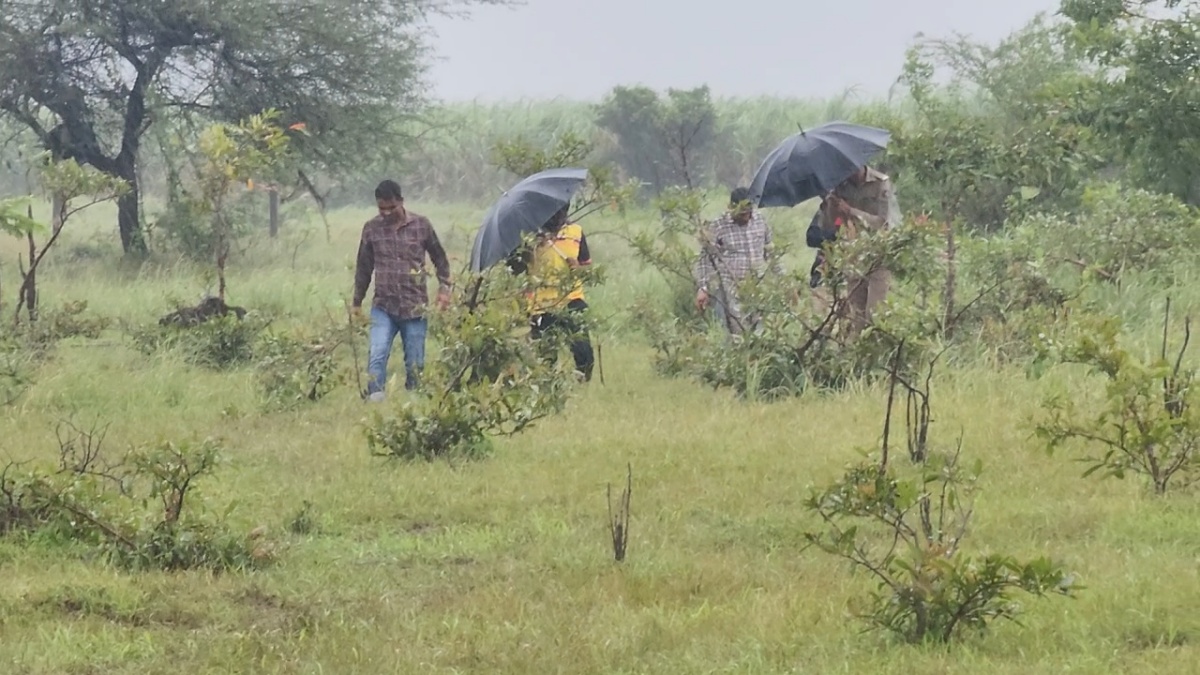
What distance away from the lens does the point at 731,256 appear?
404 inches

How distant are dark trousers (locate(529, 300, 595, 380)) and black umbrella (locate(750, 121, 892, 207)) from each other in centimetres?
146

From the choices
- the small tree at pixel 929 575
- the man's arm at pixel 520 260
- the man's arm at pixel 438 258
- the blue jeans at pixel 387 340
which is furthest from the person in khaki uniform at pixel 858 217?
the small tree at pixel 929 575

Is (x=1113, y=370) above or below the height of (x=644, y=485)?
above

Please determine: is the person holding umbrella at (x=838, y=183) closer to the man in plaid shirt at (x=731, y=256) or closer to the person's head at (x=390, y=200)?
the man in plaid shirt at (x=731, y=256)

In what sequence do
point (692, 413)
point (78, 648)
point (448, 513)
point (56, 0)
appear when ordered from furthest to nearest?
point (56, 0), point (692, 413), point (448, 513), point (78, 648)

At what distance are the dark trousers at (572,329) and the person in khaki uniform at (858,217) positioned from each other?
1428mm

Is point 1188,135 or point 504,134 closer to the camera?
point 1188,135

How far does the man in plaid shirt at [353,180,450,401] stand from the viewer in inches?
369

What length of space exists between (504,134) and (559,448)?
28.8m

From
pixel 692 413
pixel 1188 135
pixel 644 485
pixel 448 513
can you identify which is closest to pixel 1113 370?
pixel 644 485

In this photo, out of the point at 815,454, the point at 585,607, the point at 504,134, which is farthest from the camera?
the point at 504,134

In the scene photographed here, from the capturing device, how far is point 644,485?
6.61m

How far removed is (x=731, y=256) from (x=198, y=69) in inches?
472

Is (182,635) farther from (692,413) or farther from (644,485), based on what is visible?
(692,413)
